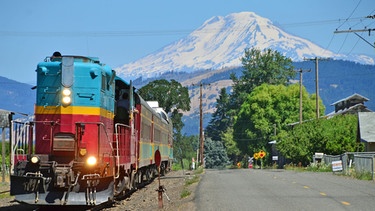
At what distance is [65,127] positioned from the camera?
1984 cm

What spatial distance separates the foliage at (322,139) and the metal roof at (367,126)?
1.05 metres

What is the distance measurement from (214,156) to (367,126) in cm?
8883

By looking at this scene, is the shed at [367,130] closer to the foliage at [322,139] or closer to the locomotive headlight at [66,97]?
the foliage at [322,139]

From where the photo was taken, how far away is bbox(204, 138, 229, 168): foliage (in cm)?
14750

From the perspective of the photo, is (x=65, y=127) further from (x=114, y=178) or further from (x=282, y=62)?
(x=282, y=62)

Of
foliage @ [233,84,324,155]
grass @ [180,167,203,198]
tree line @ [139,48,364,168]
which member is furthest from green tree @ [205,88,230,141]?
grass @ [180,167,203,198]

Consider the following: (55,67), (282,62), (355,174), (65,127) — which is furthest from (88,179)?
(282,62)

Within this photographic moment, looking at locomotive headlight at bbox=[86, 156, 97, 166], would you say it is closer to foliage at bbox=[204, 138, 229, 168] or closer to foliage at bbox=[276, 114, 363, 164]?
foliage at bbox=[276, 114, 363, 164]

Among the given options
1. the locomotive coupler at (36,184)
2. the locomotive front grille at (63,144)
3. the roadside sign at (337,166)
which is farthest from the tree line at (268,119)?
the locomotive coupler at (36,184)

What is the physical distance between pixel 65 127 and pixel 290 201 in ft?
23.0

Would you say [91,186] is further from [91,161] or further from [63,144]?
[63,144]

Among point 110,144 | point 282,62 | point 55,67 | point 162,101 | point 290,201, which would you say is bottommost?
point 290,201

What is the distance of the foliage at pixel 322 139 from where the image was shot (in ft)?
199

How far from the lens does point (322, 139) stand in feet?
206
